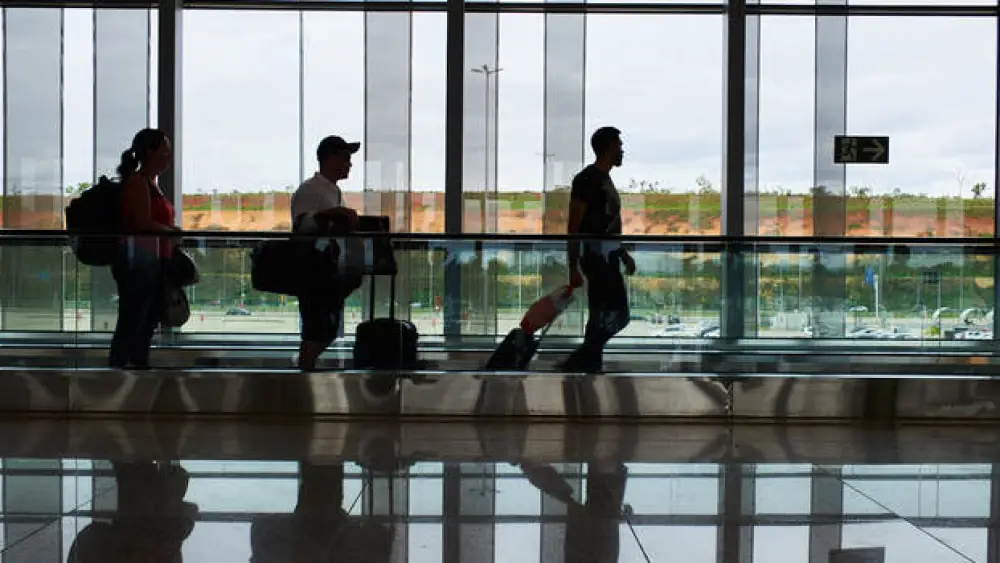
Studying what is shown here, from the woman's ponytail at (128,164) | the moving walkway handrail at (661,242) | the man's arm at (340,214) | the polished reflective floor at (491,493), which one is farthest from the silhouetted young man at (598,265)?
the woman's ponytail at (128,164)

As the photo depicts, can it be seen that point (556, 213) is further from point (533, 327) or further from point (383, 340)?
point (383, 340)

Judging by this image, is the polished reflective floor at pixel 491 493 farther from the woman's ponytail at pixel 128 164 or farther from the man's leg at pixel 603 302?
the woman's ponytail at pixel 128 164

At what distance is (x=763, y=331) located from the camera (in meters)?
6.57

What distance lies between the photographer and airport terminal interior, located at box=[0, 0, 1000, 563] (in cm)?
373

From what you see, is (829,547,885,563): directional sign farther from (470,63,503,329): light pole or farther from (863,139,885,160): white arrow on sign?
(863,139,885,160): white arrow on sign

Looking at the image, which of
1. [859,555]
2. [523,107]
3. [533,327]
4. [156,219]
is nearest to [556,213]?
[523,107]

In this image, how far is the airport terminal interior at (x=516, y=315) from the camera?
373cm

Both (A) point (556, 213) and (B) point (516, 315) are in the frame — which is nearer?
(B) point (516, 315)

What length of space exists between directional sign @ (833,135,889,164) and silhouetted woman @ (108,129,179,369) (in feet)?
34.2

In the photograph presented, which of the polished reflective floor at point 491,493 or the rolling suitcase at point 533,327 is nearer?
the polished reflective floor at point 491,493

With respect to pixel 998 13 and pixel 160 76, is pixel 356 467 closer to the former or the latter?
pixel 160 76

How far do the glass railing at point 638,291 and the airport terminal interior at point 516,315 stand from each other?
18mm

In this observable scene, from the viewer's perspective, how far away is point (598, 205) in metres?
6.47

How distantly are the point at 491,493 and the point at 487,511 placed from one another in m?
0.31
